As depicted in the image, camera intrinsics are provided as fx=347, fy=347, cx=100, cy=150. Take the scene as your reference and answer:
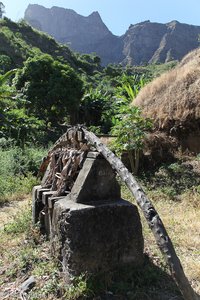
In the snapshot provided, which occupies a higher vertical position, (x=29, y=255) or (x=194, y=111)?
(x=194, y=111)

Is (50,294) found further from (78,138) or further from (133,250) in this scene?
(78,138)

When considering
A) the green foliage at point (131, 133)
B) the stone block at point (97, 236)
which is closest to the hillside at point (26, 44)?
the green foliage at point (131, 133)

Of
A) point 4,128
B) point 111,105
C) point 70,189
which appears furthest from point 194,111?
point 111,105

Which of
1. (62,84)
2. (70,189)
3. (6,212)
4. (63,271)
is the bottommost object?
(6,212)

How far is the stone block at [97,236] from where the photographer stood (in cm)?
302

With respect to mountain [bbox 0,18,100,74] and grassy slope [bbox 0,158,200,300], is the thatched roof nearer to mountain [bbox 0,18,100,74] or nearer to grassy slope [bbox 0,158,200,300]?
grassy slope [bbox 0,158,200,300]

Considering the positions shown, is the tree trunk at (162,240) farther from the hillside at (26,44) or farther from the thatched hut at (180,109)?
the hillside at (26,44)

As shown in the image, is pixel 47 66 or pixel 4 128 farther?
pixel 47 66

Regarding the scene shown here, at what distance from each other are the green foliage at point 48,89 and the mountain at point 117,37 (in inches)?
3558

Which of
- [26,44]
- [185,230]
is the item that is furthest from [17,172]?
[26,44]

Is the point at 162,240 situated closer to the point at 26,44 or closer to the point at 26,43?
the point at 26,44

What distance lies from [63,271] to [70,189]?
92 cm

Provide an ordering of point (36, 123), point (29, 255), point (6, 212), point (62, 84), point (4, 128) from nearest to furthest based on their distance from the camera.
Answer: point (29, 255)
point (6, 212)
point (4, 128)
point (36, 123)
point (62, 84)

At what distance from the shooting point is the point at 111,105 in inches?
721
